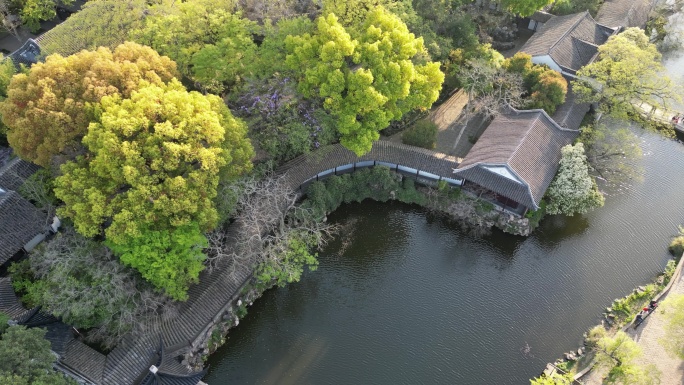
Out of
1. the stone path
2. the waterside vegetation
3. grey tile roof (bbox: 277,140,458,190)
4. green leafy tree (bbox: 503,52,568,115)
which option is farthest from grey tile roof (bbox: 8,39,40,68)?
the stone path

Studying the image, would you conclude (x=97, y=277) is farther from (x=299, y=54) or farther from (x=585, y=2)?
(x=585, y=2)

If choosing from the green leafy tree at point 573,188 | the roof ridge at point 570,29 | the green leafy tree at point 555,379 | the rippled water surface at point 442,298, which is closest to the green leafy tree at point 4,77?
the rippled water surface at point 442,298

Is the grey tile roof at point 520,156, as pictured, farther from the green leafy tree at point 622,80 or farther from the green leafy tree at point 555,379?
the green leafy tree at point 555,379

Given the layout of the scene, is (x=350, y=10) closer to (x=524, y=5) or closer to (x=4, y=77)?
(x=524, y=5)

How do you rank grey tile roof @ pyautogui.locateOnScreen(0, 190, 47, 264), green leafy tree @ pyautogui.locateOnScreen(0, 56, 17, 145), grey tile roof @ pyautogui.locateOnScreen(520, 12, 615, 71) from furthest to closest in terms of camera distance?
grey tile roof @ pyautogui.locateOnScreen(520, 12, 615, 71) < green leafy tree @ pyautogui.locateOnScreen(0, 56, 17, 145) < grey tile roof @ pyautogui.locateOnScreen(0, 190, 47, 264)

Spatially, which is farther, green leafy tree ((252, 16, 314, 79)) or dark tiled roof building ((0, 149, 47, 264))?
green leafy tree ((252, 16, 314, 79))

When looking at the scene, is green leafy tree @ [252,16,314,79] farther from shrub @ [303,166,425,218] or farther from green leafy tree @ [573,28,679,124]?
green leafy tree @ [573,28,679,124]
